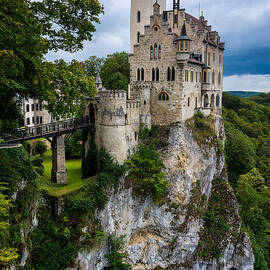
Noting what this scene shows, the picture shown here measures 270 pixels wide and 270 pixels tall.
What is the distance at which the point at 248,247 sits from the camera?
3791 centimetres

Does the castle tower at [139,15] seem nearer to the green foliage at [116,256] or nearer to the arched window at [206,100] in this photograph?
the arched window at [206,100]

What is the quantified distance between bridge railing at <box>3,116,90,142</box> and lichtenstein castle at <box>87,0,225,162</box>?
5.88 feet

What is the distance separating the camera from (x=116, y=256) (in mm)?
28719

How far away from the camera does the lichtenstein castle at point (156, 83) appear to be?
30438 millimetres

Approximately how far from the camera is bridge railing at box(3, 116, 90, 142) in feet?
81.8

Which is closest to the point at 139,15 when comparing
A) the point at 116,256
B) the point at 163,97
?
the point at 163,97

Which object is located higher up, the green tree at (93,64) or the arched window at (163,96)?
the green tree at (93,64)

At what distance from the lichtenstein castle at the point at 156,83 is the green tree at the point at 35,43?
33.4ft

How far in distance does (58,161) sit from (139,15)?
916 inches

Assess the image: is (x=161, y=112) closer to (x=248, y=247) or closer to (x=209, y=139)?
(x=209, y=139)

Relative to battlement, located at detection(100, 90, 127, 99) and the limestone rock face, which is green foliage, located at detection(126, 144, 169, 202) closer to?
the limestone rock face

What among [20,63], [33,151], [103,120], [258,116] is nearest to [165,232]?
[103,120]

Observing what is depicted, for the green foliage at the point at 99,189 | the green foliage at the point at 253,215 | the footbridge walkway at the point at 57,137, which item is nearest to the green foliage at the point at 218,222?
the green foliage at the point at 253,215

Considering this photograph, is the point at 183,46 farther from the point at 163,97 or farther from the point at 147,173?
the point at 147,173
